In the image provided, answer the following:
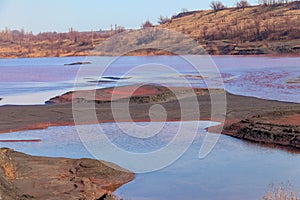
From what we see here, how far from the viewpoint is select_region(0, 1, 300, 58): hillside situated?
78438 mm

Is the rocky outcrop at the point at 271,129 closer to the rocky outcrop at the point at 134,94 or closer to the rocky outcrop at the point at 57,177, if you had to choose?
the rocky outcrop at the point at 57,177

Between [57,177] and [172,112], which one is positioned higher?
[57,177]

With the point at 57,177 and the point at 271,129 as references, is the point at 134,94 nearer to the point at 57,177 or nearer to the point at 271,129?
the point at 271,129

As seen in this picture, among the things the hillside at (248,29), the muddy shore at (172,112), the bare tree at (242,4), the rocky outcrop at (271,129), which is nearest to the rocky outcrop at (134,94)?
the muddy shore at (172,112)

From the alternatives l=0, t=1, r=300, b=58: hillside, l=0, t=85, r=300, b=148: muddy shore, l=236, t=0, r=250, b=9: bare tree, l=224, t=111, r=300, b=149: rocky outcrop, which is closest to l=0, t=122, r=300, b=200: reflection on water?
l=224, t=111, r=300, b=149: rocky outcrop

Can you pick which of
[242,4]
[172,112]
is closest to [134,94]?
[172,112]

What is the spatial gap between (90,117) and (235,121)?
6.86m

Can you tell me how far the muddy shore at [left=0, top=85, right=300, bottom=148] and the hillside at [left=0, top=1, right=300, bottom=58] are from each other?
4325cm

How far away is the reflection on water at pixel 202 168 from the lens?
12.8 meters

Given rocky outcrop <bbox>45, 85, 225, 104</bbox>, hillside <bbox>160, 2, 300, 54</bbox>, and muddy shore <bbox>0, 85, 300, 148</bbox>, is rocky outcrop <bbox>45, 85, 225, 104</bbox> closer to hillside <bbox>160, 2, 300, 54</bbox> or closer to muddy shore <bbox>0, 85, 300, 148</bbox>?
muddy shore <bbox>0, 85, 300, 148</bbox>

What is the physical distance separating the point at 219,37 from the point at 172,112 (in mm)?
69877

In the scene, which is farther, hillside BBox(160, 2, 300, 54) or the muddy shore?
hillside BBox(160, 2, 300, 54)

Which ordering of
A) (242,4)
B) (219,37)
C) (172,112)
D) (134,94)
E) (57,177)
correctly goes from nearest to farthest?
(57,177), (172,112), (134,94), (219,37), (242,4)

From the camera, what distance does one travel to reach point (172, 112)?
2488 centimetres
